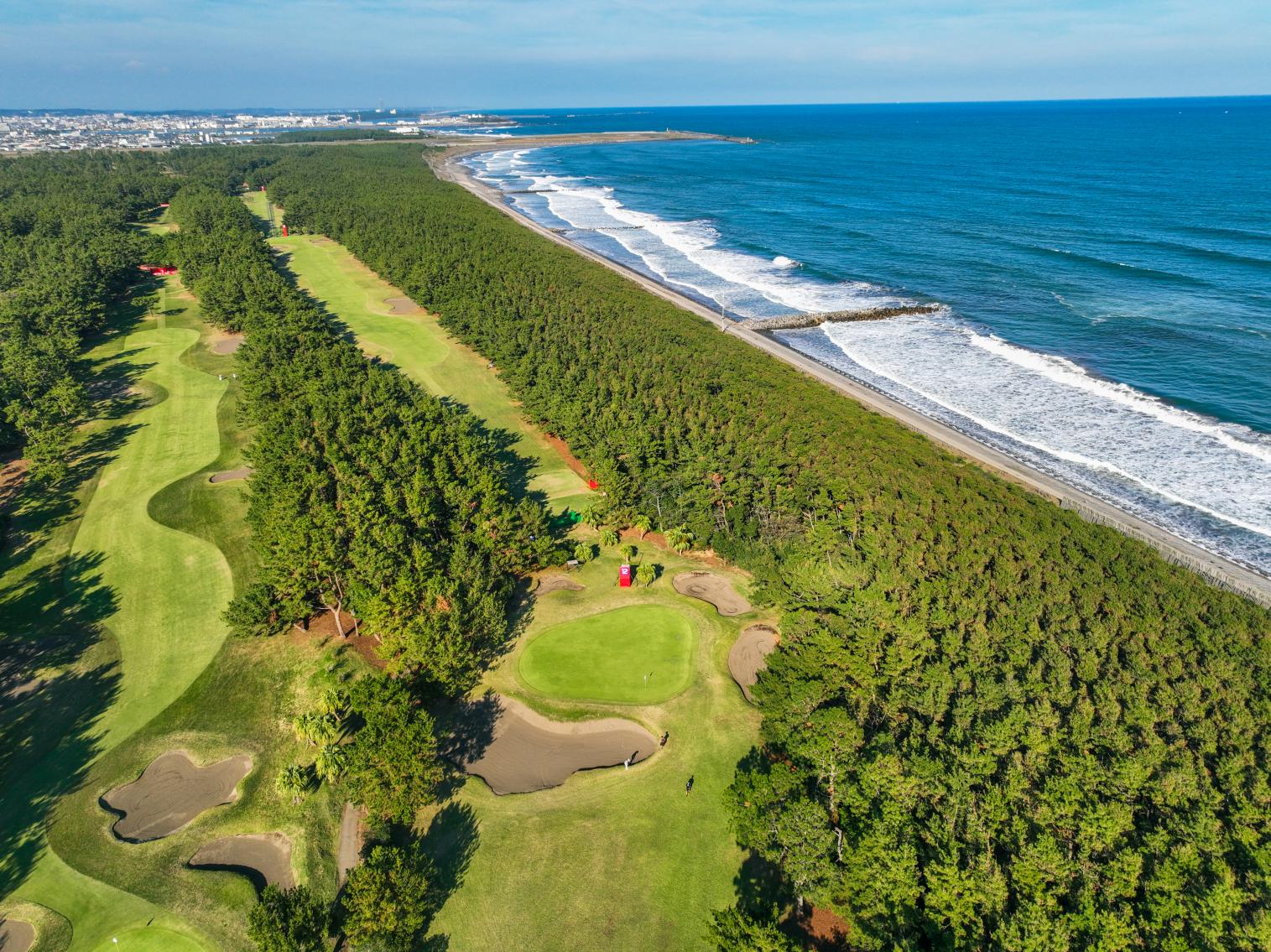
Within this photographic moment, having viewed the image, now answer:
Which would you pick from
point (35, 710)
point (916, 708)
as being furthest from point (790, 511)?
point (35, 710)

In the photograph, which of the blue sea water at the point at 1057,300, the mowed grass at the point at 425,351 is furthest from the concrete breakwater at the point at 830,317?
the mowed grass at the point at 425,351

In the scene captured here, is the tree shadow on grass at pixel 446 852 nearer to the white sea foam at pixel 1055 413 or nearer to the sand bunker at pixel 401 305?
the white sea foam at pixel 1055 413

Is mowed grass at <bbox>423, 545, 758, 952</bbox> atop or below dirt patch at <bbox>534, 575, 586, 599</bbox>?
below

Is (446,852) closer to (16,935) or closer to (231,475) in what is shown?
(16,935)

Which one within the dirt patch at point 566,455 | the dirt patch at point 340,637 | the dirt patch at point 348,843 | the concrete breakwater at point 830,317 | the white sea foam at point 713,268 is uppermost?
the white sea foam at point 713,268

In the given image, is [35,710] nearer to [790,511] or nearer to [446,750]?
[446,750]

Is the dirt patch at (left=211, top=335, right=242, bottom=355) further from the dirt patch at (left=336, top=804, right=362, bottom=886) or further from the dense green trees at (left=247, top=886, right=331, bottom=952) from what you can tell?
the dense green trees at (left=247, top=886, right=331, bottom=952)

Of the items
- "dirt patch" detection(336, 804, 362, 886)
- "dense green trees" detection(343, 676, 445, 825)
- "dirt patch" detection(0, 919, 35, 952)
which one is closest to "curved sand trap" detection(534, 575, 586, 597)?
"dense green trees" detection(343, 676, 445, 825)
